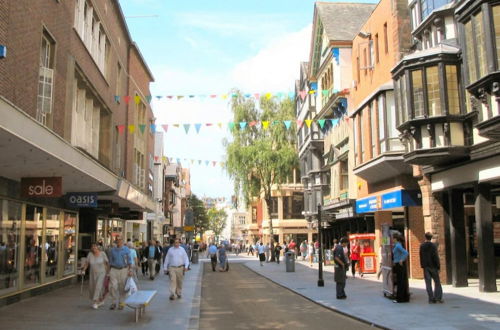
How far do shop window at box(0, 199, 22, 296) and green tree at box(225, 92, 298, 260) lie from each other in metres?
29.3

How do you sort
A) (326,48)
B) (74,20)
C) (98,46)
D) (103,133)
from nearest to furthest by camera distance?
(74,20) < (98,46) < (103,133) < (326,48)

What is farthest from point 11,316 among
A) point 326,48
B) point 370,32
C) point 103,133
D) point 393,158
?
point 326,48

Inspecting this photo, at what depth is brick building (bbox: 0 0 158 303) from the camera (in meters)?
11.1

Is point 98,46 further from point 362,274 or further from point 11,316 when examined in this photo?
point 362,274

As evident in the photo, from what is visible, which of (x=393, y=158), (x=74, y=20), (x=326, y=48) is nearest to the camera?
(x=74, y=20)

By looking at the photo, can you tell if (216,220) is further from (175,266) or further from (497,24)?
(497,24)

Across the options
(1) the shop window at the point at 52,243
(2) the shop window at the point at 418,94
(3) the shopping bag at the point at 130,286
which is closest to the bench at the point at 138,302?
(3) the shopping bag at the point at 130,286

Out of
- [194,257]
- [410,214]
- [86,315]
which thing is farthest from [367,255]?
[194,257]

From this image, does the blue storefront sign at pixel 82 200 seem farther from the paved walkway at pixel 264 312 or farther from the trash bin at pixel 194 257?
the trash bin at pixel 194 257

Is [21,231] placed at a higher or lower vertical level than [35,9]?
lower

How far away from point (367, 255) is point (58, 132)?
47.1 ft

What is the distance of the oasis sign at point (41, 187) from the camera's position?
1316 cm

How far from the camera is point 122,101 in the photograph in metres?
25.9

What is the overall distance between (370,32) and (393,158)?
6781 millimetres
